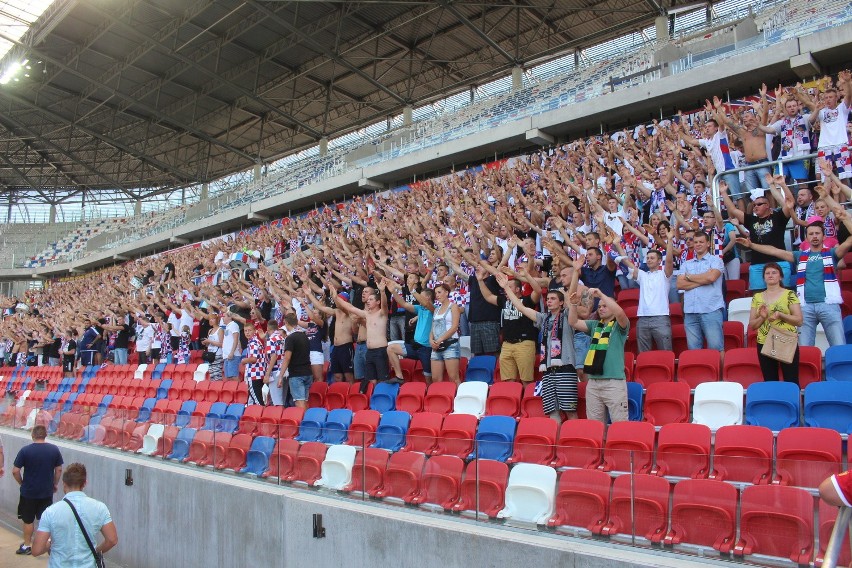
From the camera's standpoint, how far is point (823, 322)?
5707mm

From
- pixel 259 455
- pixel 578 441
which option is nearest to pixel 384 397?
pixel 259 455

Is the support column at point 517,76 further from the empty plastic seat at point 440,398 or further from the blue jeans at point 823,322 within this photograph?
the blue jeans at point 823,322

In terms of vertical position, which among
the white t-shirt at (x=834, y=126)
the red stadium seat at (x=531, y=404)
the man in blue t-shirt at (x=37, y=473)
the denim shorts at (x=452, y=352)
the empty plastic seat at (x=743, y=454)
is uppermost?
the white t-shirt at (x=834, y=126)

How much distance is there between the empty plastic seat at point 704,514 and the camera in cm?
352

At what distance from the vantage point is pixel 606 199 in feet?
30.3

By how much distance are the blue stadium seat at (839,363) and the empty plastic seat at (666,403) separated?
108 cm

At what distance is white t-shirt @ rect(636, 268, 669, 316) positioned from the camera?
255 inches

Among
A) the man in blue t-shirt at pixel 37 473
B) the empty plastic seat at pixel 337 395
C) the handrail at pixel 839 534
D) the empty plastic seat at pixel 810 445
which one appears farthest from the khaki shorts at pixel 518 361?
the man in blue t-shirt at pixel 37 473

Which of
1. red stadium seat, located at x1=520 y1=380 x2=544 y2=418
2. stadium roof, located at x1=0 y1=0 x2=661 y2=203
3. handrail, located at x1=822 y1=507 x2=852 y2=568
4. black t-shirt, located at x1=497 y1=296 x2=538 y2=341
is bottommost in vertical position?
handrail, located at x1=822 y1=507 x2=852 y2=568

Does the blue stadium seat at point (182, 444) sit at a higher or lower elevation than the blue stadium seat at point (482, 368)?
lower

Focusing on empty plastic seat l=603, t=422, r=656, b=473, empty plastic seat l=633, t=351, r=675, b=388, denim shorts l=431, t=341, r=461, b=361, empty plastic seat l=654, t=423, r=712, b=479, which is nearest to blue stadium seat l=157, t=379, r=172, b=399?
denim shorts l=431, t=341, r=461, b=361

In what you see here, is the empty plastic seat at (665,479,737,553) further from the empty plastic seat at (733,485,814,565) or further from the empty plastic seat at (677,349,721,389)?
the empty plastic seat at (677,349,721,389)

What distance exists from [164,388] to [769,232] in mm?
9874

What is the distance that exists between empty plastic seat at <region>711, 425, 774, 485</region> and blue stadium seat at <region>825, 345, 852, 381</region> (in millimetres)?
1383
